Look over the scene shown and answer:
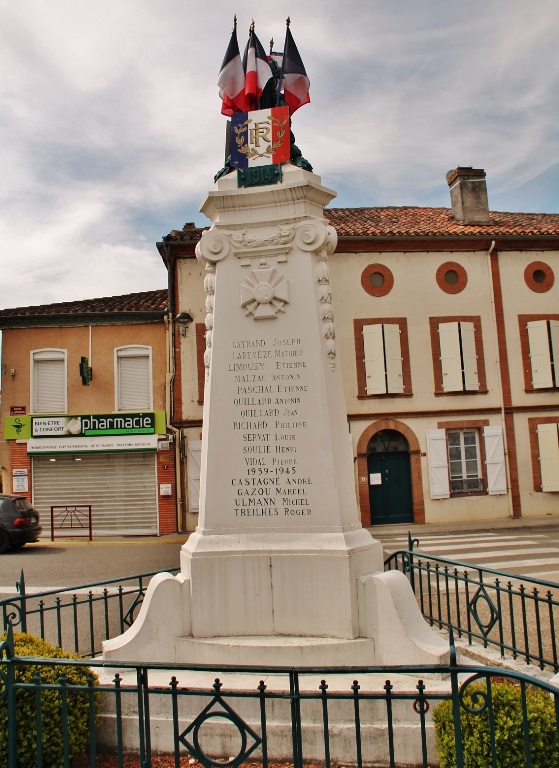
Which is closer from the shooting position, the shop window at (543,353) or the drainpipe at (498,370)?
the drainpipe at (498,370)

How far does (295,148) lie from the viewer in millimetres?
5980

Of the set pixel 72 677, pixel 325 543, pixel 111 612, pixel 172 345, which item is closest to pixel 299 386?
pixel 325 543

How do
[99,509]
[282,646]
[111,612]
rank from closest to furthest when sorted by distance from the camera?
1. [282,646]
2. [111,612]
3. [99,509]

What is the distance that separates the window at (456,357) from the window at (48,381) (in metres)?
11.4

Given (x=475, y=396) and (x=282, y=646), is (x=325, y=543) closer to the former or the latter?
(x=282, y=646)

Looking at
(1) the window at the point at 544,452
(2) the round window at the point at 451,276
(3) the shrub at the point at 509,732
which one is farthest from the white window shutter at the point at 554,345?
(3) the shrub at the point at 509,732

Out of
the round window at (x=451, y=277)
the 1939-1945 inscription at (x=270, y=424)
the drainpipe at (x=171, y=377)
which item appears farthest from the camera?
the round window at (x=451, y=277)

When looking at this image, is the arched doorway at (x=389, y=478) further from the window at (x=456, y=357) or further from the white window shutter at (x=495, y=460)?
the white window shutter at (x=495, y=460)

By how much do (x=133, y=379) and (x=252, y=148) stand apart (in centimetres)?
1602

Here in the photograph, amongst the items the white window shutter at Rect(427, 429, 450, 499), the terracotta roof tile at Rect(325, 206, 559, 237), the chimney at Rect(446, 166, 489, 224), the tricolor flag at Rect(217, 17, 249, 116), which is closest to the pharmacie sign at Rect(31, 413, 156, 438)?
the terracotta roof tile at Rect(325, 206, 559, 237)

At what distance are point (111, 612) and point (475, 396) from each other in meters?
14.9

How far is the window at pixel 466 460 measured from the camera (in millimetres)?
20562

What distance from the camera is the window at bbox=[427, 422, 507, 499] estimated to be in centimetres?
2056

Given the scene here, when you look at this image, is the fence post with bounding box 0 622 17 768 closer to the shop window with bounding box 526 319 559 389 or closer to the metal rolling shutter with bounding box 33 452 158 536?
the metal rolling shutter with bounding box 33 452 158 536
